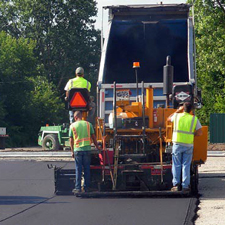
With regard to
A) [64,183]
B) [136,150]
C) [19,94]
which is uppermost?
[19,94]

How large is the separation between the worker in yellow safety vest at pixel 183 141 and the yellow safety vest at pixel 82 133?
1542mm

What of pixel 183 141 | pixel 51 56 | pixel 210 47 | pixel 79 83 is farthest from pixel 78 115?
pixel 51 56

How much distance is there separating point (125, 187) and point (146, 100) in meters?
1.72

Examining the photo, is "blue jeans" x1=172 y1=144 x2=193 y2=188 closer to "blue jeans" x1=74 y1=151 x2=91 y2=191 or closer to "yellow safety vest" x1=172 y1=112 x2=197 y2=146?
"yellow safety vest" x1=172 y1=112 x2=197 y2=146

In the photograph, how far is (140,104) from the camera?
13305 millimetres

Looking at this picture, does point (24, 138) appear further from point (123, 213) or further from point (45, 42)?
point (123, 213)

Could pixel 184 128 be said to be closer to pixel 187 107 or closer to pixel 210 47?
pixel 187 107

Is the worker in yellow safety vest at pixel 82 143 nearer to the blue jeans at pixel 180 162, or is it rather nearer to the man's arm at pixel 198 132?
the blue jeans at pixel 180 162

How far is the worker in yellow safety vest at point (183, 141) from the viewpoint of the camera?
1233 centimetres

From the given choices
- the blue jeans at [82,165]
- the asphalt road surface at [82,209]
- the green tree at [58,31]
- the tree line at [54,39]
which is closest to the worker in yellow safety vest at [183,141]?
the asphalt road surface at [82,209]

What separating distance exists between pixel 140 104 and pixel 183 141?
4.44ft

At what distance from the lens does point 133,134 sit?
43.0 feet

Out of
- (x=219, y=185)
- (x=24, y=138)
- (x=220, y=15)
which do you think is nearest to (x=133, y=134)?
(x=219, y=185)

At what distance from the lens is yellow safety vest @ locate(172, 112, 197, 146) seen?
12.4 meters
